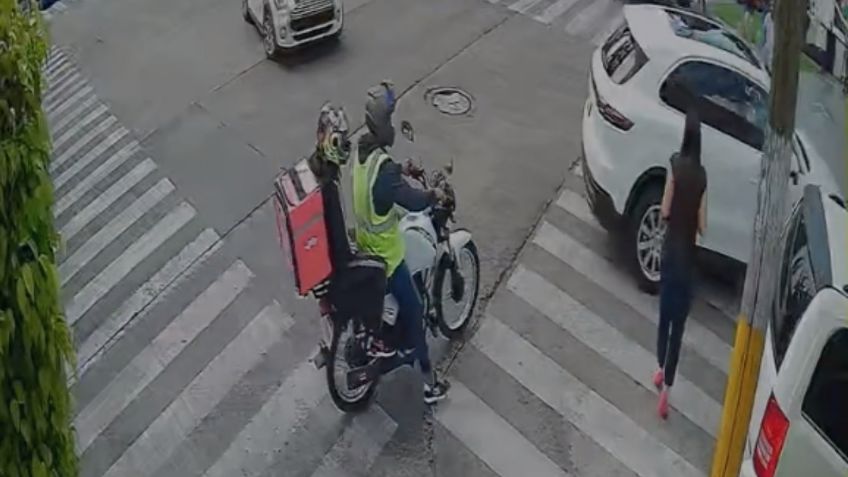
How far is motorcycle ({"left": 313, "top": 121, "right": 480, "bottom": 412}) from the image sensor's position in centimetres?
768

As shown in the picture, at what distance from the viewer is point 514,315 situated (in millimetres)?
9055

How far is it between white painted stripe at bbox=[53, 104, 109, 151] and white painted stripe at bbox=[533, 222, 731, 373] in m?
5.54

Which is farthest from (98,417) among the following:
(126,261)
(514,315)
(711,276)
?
(711,276)

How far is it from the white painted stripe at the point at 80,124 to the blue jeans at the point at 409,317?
6.01 m

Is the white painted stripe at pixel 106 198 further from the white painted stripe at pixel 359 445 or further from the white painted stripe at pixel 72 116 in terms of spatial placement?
the white painted stripe at pixel 359 445

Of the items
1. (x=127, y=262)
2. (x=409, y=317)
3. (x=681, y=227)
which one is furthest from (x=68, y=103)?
(x=681, y=227)

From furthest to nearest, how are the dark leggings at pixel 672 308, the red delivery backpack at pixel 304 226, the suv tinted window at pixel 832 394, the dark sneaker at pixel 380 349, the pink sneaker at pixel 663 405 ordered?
the pink sneaker at pixel 663 405 → the dark sneaker at pixel 380 349 → the dark leggings at pixel 672 308 → the red delivery backpack at pixel 304 226 → the suv tinted window at pixel 832 394

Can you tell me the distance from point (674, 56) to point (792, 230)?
2992 mm

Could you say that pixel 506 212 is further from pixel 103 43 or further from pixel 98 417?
pixel 103 43

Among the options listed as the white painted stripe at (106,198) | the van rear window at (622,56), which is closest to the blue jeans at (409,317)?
the van rear window at (622,56)

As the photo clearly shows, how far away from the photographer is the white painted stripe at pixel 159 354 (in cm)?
828

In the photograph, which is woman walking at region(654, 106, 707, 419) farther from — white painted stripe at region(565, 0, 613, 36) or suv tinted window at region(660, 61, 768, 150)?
white painted stripe at region(565, 0, 613, 36)

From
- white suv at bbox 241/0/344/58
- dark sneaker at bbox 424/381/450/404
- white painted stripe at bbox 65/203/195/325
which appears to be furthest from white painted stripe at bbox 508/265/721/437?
white suv at bbox 241/0/344/58

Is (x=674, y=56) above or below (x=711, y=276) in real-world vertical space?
above
